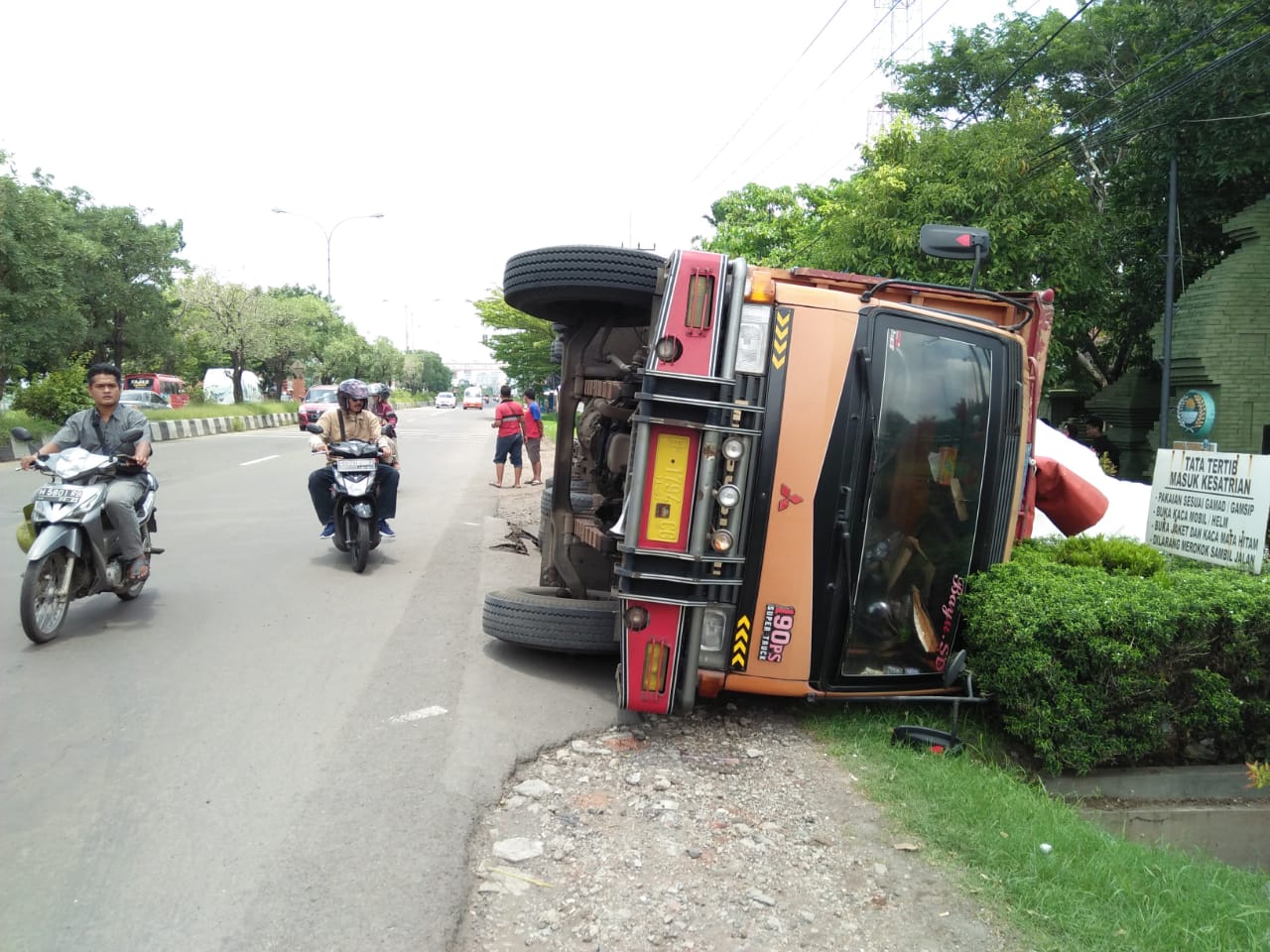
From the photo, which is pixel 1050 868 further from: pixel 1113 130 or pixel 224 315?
pixel 224 315

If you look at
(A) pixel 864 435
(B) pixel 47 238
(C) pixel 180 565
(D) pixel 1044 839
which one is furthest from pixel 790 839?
(B) pixel 47 238

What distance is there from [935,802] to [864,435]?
1610 mm

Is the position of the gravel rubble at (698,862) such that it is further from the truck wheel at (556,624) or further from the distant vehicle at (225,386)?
the distant vehicle at (225,386)

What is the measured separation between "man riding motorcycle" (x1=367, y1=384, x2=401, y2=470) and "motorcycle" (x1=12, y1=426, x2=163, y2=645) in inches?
105

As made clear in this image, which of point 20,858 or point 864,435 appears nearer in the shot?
point 20,858

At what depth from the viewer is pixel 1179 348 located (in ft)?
46.3

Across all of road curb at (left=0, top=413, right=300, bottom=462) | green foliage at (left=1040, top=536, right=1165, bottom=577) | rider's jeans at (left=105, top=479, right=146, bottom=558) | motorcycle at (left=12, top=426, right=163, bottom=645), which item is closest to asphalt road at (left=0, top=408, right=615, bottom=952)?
motorcycle at (left=12, top=426, right=163, bottom=645)

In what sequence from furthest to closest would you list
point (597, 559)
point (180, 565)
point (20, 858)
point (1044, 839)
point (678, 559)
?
point (180, 565)
point (597, 559)
point (678, 559)
point (1044, 839)
point (20, 858)

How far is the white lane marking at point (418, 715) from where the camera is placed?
15.0 feet

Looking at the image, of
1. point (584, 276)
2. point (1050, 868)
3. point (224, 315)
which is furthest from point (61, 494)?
point (224, 315)

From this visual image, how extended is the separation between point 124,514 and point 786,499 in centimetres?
449

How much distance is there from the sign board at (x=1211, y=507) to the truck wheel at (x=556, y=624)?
3492mm

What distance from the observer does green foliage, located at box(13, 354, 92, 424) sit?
2130 cm

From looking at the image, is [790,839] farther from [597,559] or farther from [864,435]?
[597,559]
